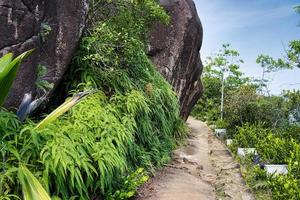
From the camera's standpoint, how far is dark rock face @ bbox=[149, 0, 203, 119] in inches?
452

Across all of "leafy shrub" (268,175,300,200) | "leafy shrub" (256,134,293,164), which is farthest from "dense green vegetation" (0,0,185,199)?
"leafy shrub" (256,134,293,164)

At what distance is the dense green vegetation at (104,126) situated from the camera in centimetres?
407

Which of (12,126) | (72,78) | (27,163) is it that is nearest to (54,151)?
(27,163)

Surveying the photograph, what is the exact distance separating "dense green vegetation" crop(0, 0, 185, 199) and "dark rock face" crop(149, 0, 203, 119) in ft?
8.36

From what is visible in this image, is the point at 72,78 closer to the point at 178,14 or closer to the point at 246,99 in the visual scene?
the point at 178,14

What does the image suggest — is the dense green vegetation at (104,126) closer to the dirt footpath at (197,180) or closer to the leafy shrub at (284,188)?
the dirt footpath at (197,180)

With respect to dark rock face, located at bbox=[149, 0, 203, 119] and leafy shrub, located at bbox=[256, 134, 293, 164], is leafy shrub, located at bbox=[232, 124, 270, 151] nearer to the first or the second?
leafy shrub, located at bbox=[256, 134, 293, 164]

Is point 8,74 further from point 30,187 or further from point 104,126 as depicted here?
point 104,126

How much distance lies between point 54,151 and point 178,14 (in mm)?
9020

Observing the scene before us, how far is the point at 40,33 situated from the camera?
543 cm

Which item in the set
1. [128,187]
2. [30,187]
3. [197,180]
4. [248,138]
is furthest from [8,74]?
[248,138]

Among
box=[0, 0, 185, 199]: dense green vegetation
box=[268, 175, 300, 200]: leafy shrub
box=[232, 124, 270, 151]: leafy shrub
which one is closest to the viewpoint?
box=[0, 0, 185, 199]: dense green vegetation

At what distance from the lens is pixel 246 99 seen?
15.1 m

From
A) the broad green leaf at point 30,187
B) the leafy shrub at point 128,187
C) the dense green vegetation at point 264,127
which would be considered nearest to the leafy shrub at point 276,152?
the dense green vegetation at point 264,127
